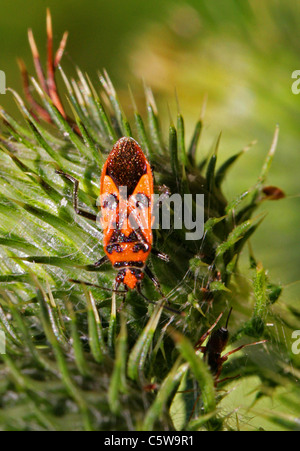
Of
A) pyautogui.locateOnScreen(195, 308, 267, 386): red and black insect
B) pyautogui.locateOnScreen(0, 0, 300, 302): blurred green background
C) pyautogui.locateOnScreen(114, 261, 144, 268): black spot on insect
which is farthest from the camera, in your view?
pyautogui.locateOnScreen(0, 0, 300, 302): blurred green background

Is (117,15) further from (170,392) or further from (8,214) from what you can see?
(170,392)

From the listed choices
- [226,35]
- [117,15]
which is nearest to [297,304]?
[226,35]

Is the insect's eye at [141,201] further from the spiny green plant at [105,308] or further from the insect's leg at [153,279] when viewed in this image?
the insect's leg at [153,279]

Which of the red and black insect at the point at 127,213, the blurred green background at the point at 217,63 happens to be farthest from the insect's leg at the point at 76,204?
the blurred green background at the point at 217,63

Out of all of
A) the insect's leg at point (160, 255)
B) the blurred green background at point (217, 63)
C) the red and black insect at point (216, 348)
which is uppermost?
the blurred green background at point (217, 63)

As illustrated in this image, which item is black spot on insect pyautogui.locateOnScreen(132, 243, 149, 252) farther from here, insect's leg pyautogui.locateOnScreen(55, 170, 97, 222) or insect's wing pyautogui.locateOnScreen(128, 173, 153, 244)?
insect's leg pyautogui.locateOnScreen(55, 170, 97, 222)

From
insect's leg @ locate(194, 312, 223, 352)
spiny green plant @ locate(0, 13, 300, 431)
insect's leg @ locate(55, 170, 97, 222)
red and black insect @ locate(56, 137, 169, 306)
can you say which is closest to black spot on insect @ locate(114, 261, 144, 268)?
red and black insect @ locate(56, 137, 169, 306)
